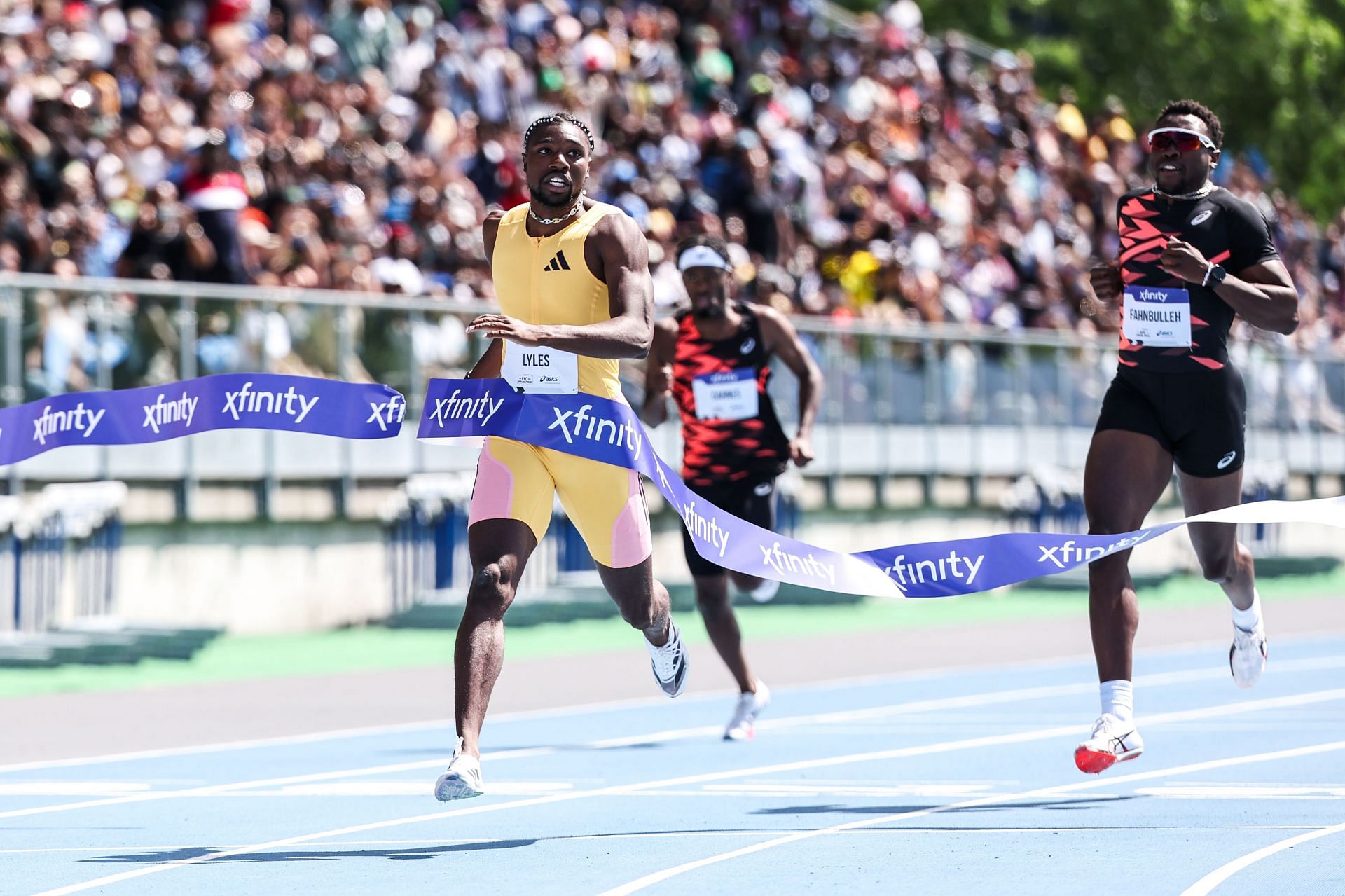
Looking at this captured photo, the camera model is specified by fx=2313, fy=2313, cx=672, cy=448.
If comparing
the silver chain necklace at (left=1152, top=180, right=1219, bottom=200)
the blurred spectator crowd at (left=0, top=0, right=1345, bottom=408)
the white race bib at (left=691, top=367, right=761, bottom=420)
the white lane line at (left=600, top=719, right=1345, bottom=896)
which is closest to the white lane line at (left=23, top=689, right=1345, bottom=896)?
the white lane line at (left=600, top=719, right=1345, bottom=896)

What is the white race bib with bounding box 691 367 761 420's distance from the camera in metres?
11.3

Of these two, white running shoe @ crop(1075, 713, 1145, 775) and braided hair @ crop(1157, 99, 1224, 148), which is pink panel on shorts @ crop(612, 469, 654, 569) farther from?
braided hair @ crop(1157, 99, 1224, 148)

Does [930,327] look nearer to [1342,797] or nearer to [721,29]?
[721,29]

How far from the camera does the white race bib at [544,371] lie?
7.73 meters

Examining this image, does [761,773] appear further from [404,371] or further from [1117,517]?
[404,371]

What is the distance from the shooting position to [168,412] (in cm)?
833

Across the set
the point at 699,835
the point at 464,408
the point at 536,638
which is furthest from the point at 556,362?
the point at 536,638

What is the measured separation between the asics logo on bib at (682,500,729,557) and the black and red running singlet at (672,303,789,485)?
116 inches

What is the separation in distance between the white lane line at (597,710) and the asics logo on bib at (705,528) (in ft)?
9.32

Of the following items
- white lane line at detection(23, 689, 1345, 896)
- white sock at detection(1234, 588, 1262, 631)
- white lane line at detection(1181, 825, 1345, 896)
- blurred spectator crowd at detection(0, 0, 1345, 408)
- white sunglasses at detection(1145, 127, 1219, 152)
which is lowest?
white lane line at detection(1181, 825, 1345, 896)

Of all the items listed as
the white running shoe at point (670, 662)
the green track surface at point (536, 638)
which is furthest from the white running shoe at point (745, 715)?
the green track surface at point (536, 638)

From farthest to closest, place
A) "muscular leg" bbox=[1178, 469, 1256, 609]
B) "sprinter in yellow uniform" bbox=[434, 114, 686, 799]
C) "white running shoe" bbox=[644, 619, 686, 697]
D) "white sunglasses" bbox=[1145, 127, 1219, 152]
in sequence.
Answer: "muscular leg" bbox=[1178, 469, 1256, 609] < "white running shoe" bbox=[644, 619, 686, 697] < "white sunglasses" bbox=[1145, 127, 1219, 152] < "sprinter in yellow uniform" bbox=[434, 114, 686, 799]

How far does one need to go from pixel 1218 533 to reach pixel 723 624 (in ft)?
9.45

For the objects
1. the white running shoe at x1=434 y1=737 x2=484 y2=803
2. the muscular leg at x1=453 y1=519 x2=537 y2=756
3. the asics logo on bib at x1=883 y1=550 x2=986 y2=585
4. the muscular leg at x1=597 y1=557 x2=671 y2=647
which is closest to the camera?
the white running shoe at x1=434 y1=737 x2=484 y2=803
